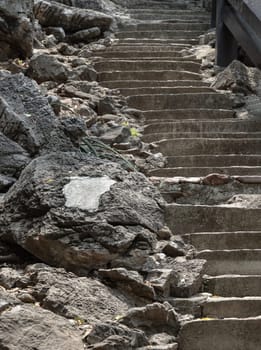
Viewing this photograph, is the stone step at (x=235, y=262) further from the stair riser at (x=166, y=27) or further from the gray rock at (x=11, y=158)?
Answer: the stair riser at (x=166, y=27)

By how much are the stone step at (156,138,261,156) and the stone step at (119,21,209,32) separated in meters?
3.85

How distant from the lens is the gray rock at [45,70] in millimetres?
8336

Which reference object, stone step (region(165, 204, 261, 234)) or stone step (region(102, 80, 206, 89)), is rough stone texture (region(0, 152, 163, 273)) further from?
stone step (region(102, 80, 206, 89))

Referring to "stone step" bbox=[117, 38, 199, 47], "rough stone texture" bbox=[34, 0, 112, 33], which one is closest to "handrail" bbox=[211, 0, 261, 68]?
"stone step" bbox=[117, 38, 199, 47]

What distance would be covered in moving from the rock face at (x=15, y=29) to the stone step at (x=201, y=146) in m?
2.46

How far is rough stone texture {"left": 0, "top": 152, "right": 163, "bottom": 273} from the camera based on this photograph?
4980 mm

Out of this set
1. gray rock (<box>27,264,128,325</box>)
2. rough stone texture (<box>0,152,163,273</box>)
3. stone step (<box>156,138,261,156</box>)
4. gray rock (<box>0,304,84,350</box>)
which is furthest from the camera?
stone step (<box>156,138,261,156</box>)

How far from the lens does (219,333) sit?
176 inches

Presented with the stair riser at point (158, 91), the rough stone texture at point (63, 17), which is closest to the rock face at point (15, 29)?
the stair riser at point (158, 91)

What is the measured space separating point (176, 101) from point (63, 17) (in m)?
2.75

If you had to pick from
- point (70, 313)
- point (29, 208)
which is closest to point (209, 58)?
point (29, 208)

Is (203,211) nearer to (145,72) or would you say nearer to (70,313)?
(70,313)

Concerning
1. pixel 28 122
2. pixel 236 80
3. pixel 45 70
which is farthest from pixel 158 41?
pixel 28 122

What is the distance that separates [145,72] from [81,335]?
17.7 ft
